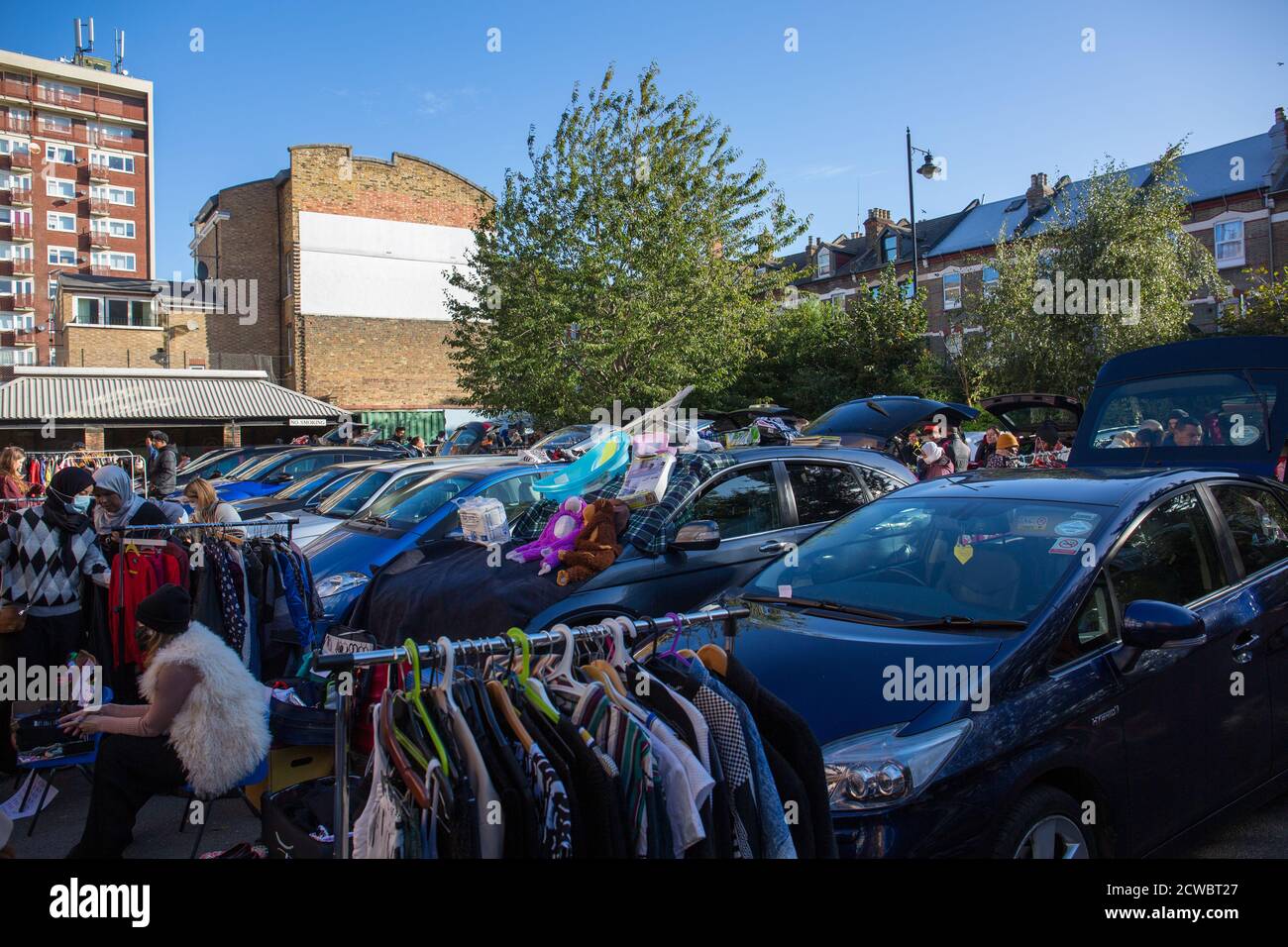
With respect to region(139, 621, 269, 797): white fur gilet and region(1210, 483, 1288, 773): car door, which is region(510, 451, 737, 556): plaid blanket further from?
region(1210, 483, 1288, 773): car door

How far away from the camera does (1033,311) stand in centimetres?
2244

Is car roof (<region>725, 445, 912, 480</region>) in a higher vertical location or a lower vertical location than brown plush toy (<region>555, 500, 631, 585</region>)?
higher

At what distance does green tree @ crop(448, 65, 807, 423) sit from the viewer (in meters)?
20.4

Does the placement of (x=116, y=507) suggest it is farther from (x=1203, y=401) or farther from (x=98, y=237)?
(x=98, y=237)

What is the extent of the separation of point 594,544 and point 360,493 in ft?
17.8

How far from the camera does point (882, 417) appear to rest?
37.2ft

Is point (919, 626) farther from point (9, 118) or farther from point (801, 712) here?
point (9, 118)

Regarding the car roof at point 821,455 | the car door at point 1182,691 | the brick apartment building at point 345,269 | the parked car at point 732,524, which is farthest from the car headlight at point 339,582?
the brick apartment building at point 345,269

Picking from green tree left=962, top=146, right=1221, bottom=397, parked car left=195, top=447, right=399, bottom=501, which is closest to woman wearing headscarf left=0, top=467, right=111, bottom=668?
parked car left=195, top=447, right=399, bottom=501

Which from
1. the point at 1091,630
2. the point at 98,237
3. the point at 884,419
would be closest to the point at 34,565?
the point at 1091,630

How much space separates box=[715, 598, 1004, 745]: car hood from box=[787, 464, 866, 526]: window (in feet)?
9.37

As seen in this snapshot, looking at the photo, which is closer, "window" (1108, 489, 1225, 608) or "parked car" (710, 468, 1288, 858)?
"parked car" (710, 468, 1288, 858)
